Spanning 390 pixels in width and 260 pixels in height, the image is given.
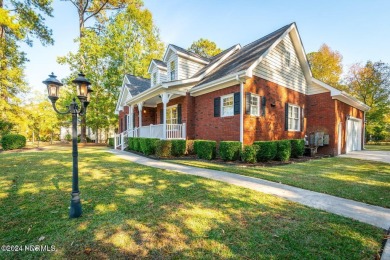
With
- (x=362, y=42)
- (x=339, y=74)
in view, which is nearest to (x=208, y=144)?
(x=362, y=42)

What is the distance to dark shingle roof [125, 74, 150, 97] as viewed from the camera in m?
17.4

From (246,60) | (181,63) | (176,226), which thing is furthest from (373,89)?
(176,226)

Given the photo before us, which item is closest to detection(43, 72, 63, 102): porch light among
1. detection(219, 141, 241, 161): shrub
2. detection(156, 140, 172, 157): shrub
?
detection(156, 140, 172, 157): shrub

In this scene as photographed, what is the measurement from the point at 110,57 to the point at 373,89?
3423 cm

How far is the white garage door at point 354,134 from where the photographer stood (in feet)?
45.3

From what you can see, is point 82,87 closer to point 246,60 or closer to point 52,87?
point 52,87

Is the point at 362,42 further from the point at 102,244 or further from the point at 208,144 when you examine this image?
the point at 102,244

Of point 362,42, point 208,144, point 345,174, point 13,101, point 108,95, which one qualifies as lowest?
point 345,174

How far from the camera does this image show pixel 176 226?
278 centimetres

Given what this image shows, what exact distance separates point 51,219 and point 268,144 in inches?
313

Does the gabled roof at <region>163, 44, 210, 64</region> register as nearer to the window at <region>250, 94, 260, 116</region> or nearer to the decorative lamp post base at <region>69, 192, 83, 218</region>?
the window at <region>250, 94, 260, 116</region>

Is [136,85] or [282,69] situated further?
[136,85]

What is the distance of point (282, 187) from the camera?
4.79 metres

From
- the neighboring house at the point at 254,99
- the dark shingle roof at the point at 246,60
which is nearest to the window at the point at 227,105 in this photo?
the neighboring house at the point at 254,99
